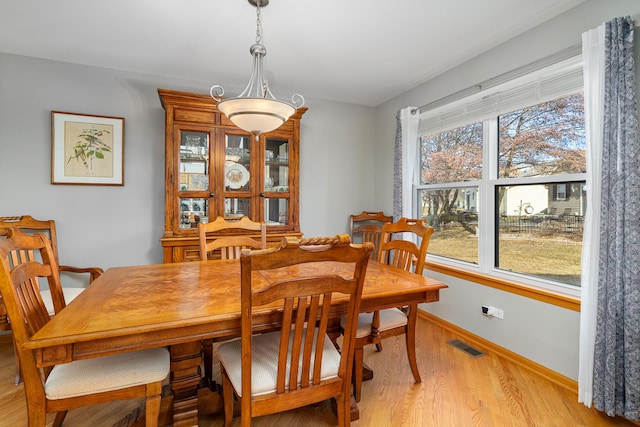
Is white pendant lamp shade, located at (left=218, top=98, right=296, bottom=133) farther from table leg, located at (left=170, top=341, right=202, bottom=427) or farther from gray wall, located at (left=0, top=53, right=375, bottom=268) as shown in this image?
gray wall, located at (left=0, top=53, right=375, bottom=268)

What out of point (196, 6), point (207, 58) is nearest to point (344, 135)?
point (207, 58)

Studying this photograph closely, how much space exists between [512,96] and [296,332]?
2278mm

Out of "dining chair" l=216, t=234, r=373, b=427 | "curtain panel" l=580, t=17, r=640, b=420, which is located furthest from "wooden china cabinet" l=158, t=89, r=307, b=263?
"curtain panel" l=580, t=17, r=640, b=420

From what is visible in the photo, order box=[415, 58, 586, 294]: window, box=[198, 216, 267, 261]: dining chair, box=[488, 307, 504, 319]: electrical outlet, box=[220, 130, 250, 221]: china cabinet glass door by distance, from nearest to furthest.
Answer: box=[415, 58, 586, 294]: window
box=[198, 216, 267, 261]: dining chair
box=[488, 307, 504, 319]: electrical outlet
box=[220, 130, 250, 221]: china cabinet glass door

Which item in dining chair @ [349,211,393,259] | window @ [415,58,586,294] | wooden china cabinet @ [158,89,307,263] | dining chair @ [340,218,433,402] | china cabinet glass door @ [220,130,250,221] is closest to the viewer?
dining chair @ [340,218,433,402]

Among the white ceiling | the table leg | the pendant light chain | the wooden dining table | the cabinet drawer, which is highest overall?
the white ceiling

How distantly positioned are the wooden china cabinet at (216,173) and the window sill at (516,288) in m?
1.52

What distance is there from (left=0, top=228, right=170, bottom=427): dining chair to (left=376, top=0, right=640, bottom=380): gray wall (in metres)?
2.30

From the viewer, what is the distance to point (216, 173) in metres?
2.99

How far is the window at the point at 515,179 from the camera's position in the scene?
213 cm

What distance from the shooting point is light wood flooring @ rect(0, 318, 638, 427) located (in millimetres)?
1690

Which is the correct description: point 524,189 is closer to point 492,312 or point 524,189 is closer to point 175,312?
point 492,312

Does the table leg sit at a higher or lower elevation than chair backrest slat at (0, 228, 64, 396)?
lower

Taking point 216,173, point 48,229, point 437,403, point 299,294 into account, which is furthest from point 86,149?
point 437,403
